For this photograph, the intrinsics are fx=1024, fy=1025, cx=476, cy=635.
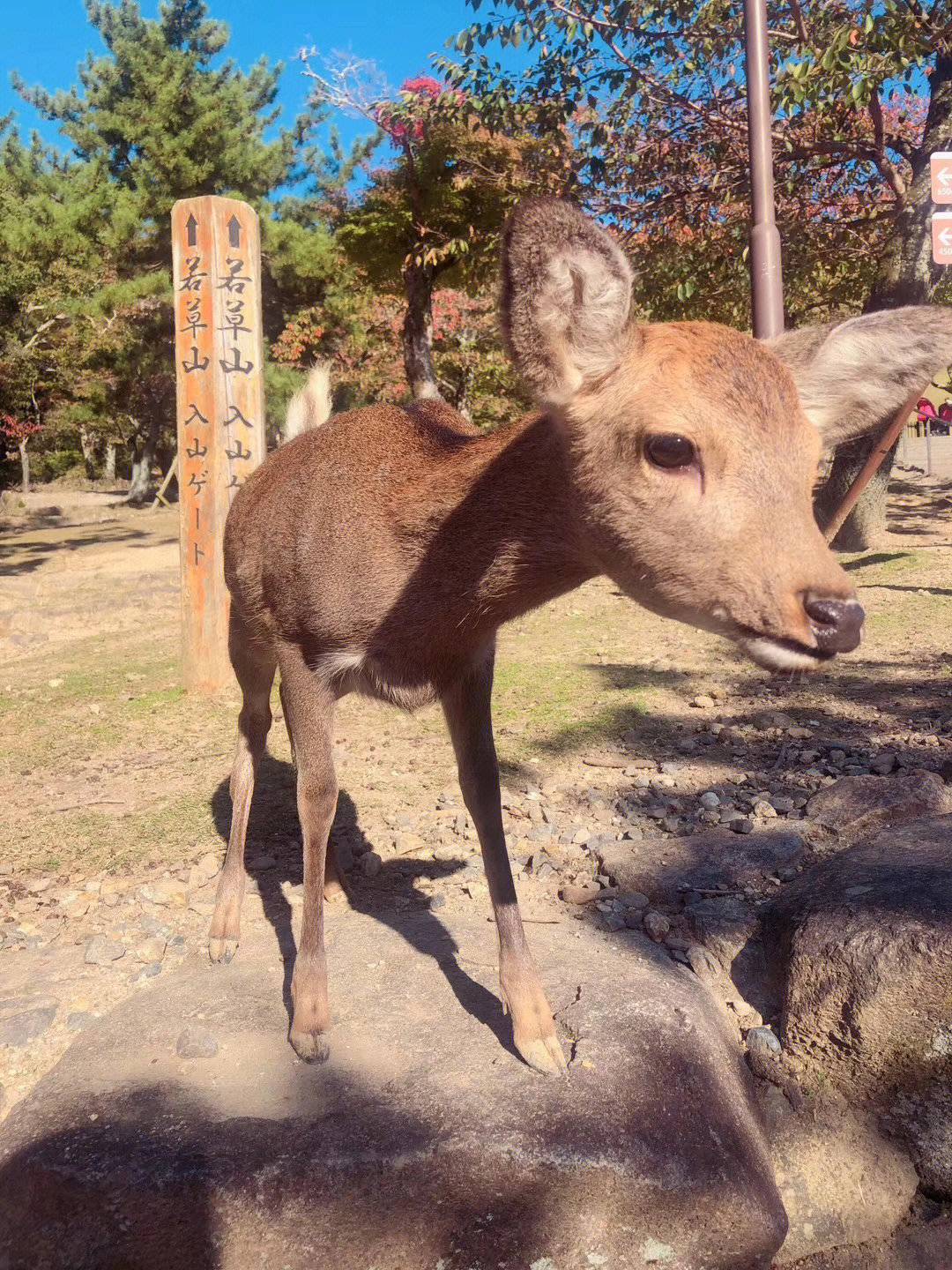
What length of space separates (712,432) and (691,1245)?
1.75 metres

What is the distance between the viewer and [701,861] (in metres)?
3.73

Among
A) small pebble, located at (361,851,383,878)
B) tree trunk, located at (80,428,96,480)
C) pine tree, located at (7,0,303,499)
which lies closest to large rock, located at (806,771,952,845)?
small pebble, located at (361,851,383,878)

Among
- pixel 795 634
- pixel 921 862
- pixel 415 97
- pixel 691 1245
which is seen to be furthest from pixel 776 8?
pixel 691 1245

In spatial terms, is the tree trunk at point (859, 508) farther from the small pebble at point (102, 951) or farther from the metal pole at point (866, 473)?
the small pebble at point (102, 951)

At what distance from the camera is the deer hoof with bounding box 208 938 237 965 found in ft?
11.1

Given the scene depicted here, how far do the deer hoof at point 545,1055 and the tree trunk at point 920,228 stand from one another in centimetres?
838

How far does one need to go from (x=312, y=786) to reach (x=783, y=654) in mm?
1530

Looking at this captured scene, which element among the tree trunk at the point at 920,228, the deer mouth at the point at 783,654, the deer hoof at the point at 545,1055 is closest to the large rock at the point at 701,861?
the deer hoof at the point at 545,1055

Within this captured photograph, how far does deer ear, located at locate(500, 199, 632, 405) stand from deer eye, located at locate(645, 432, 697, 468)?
211 millimetres

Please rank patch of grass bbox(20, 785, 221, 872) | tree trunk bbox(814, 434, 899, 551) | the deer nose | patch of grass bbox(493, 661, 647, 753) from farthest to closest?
tree trunk bbox(814, 434, 899, 551)
patch of grass bbox(493, 661, 647, 753)
patch of grass bbox(20, 785, 221, 872)
the deer nose

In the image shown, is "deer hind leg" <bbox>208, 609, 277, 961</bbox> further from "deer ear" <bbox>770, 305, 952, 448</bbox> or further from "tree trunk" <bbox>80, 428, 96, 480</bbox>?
"tree trunk" <bbox>80, 428, 96, 480</bbox>

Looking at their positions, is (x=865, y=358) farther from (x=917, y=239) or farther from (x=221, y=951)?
(x=917, y=239)

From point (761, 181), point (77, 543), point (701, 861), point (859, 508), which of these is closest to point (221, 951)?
point (701, 861)

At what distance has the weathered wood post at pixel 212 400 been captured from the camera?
6.82 meters
